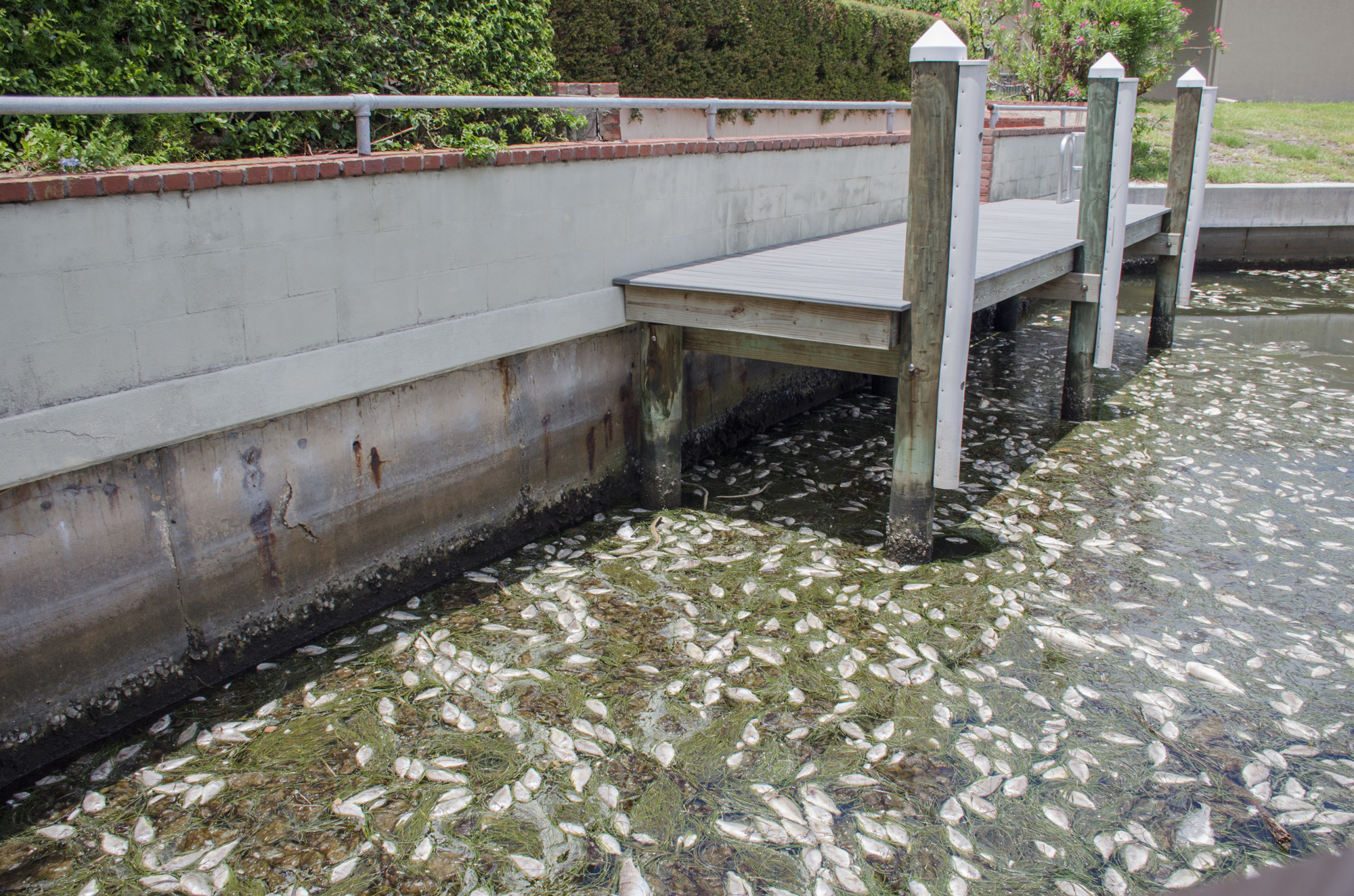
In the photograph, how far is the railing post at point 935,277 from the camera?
6.24 meters

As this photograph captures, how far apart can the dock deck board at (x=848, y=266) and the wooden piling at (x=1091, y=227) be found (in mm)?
226

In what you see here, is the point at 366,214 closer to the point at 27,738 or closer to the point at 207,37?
the point at 207,37

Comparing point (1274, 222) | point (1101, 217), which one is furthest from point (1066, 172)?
point (1274, 222)

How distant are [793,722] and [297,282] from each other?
342 centimetres

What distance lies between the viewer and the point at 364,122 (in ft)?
19.2

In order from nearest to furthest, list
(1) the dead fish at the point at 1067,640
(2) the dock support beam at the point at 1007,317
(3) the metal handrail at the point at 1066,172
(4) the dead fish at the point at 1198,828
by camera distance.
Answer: (4) the dead fish at the point at 1198,828 → (1) the dead fish at the point at 1067,640 → (3) the metal handrail at the point at 1066,172 → (2) the dock support beam at the point at 1007,317

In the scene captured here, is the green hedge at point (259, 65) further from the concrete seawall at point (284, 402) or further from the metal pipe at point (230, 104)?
the concrete seawall at point (284, 402)

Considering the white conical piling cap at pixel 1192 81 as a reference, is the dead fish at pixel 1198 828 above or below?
below

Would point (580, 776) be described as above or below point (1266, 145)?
below

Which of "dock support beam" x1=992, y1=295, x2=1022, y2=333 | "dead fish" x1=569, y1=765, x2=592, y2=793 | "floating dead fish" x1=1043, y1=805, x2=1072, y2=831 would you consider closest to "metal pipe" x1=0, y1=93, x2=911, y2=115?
"dead fish" x1=569, y1=765, x2=592, y2=793

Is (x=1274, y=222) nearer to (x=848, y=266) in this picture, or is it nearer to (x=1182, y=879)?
(x=848, y=266)

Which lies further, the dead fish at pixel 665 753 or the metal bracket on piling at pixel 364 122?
the metal bracket on piling at pixel 364 122

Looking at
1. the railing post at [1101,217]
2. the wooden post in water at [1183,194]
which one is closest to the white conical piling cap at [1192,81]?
the wooden post in water at [1183,194]

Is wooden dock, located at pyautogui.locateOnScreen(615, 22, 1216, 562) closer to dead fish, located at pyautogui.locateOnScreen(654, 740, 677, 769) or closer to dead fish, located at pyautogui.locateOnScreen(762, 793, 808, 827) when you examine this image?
dead fish, located at pyautogui.locateOnScreen(654, 740, 677, 769)
